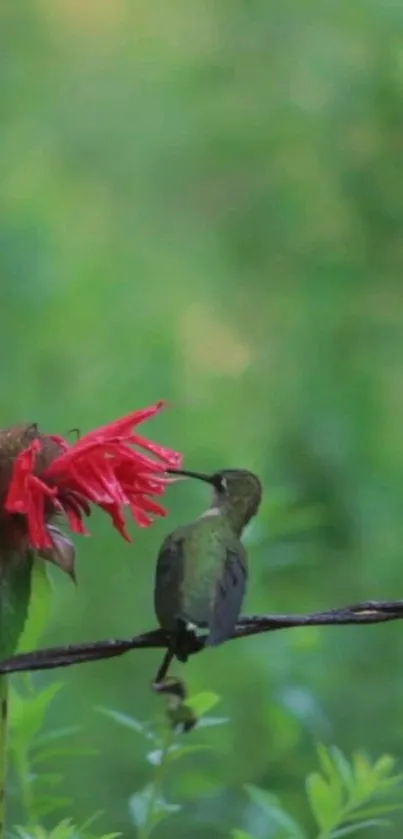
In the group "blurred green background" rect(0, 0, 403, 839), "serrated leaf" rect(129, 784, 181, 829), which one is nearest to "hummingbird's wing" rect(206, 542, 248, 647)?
"serrated leaf" rect(129, 784, 181, 829)

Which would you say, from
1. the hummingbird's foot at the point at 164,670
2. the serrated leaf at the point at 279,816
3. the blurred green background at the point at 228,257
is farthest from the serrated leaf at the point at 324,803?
the blurred green background at the point at 228,257

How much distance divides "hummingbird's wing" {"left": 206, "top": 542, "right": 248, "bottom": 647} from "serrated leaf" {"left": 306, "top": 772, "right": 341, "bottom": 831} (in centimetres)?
25

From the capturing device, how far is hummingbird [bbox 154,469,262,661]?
388 millimetres

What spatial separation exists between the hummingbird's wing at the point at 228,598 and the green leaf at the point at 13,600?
9 centimetres

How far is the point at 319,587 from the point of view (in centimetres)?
104

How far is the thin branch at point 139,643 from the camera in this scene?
1.27 ft

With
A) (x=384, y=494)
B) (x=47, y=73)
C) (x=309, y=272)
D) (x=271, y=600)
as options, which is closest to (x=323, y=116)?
(x=309, y=272)

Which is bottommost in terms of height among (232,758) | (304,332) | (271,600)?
(232,758)

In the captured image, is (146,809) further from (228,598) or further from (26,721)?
(228,598)

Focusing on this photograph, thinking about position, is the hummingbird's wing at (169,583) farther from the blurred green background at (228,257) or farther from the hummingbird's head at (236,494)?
the blurred green background at (228,257)

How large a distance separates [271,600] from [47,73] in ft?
1.81

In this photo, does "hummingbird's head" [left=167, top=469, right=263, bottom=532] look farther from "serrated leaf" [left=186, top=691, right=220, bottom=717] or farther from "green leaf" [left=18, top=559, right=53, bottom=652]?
"serrated leaf" [left=186, top=691, right=220, bottom=717]

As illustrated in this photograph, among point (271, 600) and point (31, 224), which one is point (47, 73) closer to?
point (31, 224)

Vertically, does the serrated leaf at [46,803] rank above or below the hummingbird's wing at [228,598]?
below
